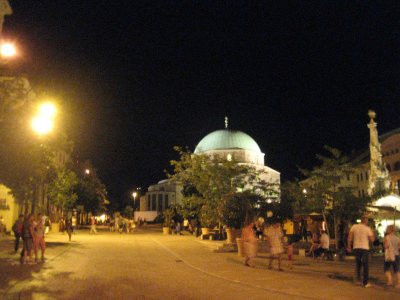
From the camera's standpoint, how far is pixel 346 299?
32.7 ft

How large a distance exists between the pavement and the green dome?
78.6m

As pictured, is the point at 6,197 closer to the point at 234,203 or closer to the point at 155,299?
the point at 234,203

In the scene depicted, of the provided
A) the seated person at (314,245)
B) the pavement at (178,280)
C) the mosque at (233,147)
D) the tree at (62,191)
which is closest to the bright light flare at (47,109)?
the pavement at (178,280)

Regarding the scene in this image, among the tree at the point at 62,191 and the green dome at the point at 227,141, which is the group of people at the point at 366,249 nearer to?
the tree at the point at 62,191

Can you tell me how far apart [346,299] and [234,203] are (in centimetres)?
1691

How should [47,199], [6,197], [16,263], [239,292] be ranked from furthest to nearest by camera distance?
1. [47,199]
2. [6,197]
3. [16,263]
4. [239,292]

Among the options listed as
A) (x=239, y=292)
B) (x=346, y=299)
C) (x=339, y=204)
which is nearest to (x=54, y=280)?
(x=239, y=292)

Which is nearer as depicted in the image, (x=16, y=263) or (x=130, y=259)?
(x=16, y=263)

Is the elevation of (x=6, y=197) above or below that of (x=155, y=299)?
above

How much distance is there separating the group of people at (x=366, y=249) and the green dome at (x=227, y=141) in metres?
83.2

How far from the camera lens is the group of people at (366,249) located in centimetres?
1158

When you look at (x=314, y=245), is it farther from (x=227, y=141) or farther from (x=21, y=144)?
(x=227, y=141)

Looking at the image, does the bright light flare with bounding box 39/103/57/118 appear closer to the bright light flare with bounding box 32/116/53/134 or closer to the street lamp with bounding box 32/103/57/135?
the street lamp with bounding box 32/103/57/135

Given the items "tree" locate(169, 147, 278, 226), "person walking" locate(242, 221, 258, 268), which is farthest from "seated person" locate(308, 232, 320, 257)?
"tree" locate(169, 147, 278, 226)
